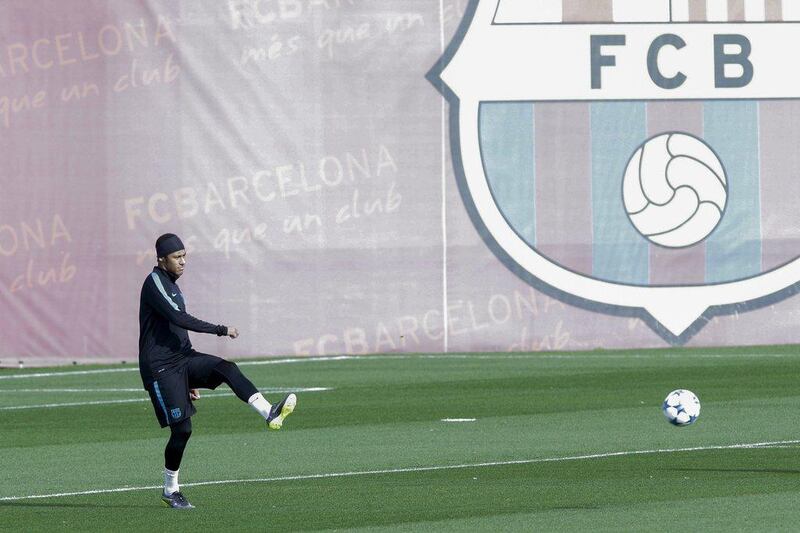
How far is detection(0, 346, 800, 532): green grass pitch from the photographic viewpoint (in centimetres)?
1098

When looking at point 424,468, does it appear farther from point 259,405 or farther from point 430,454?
point 259,405

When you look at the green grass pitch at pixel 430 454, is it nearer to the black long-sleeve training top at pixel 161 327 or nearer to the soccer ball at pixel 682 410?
the soccer ball at pixel 682 410

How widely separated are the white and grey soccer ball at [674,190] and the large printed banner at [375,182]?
0.12ft

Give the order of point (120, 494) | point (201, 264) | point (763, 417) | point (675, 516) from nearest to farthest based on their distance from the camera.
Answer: point (675, 516)
point (120, 494)
point (763, 417)
point (201, 264)

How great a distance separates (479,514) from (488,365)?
14935 mm

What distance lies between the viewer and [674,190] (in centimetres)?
2870

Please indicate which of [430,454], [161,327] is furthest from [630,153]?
[161,327]

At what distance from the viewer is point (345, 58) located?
28.5m

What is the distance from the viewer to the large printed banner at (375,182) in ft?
92.8

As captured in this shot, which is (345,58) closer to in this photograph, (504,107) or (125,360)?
(504,107)

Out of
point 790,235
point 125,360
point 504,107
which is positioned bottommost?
point 125,360

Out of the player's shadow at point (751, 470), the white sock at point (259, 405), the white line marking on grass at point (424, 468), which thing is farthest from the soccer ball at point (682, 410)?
the white sock at point (259, 405)

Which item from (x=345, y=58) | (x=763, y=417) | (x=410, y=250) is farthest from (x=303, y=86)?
(x=763, y=417)

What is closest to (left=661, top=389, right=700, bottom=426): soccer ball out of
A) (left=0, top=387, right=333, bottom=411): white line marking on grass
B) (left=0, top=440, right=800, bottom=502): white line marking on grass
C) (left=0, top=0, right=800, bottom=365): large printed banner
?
(left=0, top=440, right=800, bottom=502): white line marking on grass
